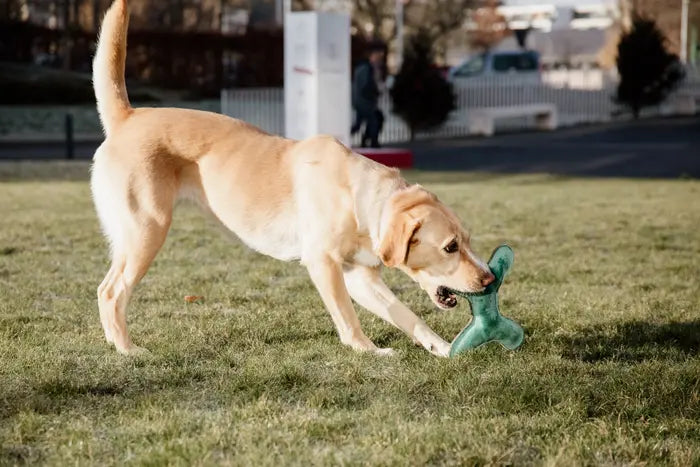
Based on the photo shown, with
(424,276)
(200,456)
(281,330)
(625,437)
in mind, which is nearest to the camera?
(200,456)

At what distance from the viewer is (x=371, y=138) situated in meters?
19.8

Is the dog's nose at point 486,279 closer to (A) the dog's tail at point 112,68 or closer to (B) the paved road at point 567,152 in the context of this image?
(A) the dog's tail at point 112,68

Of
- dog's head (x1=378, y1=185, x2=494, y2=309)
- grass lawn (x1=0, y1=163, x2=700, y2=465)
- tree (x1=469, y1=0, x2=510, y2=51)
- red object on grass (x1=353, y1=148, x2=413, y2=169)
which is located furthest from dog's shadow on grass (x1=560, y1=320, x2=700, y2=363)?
tree (x1=469, y1=0, x2=510, y2=51)

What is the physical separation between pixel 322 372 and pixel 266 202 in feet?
3.34

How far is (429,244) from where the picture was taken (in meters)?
4.58

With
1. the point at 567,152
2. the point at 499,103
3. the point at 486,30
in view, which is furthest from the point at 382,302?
the point at 486,30

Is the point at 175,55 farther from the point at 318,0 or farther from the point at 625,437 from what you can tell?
the point at 625,437

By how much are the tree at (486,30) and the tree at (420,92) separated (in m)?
37.4

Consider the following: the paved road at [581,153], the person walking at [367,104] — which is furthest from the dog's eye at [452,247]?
the person walking at [367,104]

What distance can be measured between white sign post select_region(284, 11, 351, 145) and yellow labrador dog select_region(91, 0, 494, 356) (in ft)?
39.6

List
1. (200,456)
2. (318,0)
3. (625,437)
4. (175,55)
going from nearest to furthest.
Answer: (200,456) → (625,437) → (175,55) → (318,0)

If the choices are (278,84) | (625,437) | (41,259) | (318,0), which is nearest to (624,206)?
(41,259)

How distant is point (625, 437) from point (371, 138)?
16.4 meters

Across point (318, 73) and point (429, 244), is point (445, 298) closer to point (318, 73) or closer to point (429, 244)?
point (429, 244)
